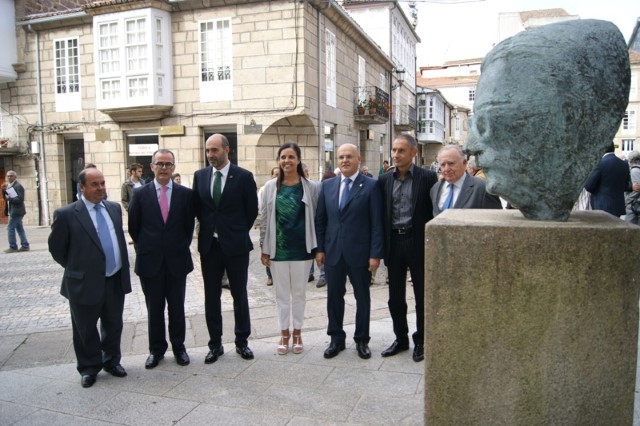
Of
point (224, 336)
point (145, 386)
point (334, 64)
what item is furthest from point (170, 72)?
point (145, 386)

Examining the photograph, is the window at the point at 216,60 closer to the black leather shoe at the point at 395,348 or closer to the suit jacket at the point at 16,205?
the suit jacket at the point at 16,205

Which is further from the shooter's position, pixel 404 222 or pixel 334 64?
pixel 334 64

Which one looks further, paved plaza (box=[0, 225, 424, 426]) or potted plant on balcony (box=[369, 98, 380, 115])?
potted plant on balcony (box=[369, 98, 380, 115])

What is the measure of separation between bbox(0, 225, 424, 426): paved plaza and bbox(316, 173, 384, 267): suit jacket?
883mm

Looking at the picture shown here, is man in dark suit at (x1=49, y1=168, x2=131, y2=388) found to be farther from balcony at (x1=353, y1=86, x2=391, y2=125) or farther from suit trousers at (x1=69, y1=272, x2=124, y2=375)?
balcony at (x1=353, y1=86, x2=391, y2=125)

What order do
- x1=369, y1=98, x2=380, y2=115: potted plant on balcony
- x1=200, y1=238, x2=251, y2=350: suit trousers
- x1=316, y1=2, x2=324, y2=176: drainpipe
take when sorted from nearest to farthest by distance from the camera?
x1=200, y1=238, x2=251, y2=350: suit trousers
x1=316, y1=2, x2=324, y2=176: drainpipe
x1=369, y1=98, x2=380, y2=115: potted plant on balcony

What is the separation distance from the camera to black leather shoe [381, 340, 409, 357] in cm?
447

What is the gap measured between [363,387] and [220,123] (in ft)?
38.6

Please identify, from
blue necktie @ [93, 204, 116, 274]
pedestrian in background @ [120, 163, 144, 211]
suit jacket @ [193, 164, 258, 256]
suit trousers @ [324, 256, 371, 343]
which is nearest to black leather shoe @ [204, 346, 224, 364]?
suit jacket @ [193, 164, 258, 256]

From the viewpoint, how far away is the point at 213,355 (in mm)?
4461

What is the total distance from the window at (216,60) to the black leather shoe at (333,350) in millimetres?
11077

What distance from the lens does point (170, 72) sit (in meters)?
14.8

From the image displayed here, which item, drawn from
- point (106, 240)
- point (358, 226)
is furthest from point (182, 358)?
point (358, 226)

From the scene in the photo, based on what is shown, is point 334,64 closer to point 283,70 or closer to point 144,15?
point 283,70
